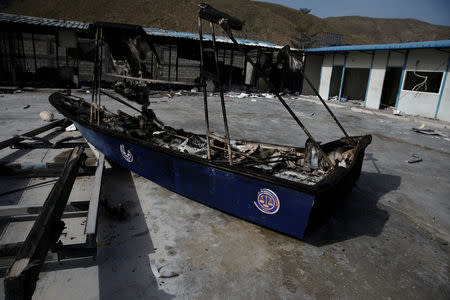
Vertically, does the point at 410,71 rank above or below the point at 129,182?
above

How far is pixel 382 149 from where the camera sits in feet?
24.6

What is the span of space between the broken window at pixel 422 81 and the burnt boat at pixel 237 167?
11933 millimetres

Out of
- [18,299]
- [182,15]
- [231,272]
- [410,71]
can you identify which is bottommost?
[231,272]

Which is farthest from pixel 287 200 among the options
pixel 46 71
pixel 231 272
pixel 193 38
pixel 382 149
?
pixel 46 71

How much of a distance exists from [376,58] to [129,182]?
15519 millimetres

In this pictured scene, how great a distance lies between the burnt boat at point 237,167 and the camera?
2988 mm

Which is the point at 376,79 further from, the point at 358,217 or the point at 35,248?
the point at 35,248

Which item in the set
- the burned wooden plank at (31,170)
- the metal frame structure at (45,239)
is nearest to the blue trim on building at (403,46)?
the metal frame structure at (45,239)

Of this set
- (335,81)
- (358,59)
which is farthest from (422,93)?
(335,81)

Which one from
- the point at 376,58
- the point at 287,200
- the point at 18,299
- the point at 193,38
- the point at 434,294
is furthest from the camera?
the point at 193,38

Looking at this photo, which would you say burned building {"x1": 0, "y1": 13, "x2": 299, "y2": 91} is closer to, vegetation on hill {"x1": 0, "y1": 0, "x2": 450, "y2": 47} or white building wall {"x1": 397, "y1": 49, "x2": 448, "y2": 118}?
white building wall {"x1": 397, "y1": 49, "x2": 448, "y2": 118}

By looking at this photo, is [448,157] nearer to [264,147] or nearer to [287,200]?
[264,147]

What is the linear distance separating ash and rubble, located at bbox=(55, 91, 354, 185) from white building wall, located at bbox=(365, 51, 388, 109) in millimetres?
12724

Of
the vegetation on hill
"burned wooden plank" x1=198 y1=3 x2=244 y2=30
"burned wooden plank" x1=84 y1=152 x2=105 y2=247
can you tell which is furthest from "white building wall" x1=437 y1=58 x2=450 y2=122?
the vegetation on hill
